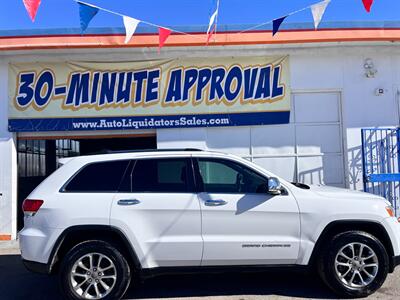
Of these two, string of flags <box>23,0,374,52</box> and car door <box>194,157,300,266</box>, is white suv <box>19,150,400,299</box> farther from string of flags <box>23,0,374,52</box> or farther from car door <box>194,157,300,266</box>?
string of flags <box>23,0,374,52</box>

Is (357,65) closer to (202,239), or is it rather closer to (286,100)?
(286,100)

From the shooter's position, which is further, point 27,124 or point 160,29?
point 27,124

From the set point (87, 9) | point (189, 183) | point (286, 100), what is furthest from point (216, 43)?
point (189, 183)

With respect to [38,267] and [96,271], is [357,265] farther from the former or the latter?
[38,267]

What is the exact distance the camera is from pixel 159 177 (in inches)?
219

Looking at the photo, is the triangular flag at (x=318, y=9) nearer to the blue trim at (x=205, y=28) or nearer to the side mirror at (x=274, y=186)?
the blue trim at (x=205, y=28)

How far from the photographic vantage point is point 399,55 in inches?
397

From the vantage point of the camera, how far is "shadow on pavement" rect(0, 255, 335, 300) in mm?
5676

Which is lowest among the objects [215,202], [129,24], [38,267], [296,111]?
[38,267]

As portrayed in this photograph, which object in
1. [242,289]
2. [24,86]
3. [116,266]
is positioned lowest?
[242,289]

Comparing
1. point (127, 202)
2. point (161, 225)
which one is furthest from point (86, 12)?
point (161, 225)

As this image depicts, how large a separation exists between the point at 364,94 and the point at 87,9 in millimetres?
6114

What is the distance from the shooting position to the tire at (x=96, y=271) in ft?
17.1

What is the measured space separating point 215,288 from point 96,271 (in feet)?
5.24
